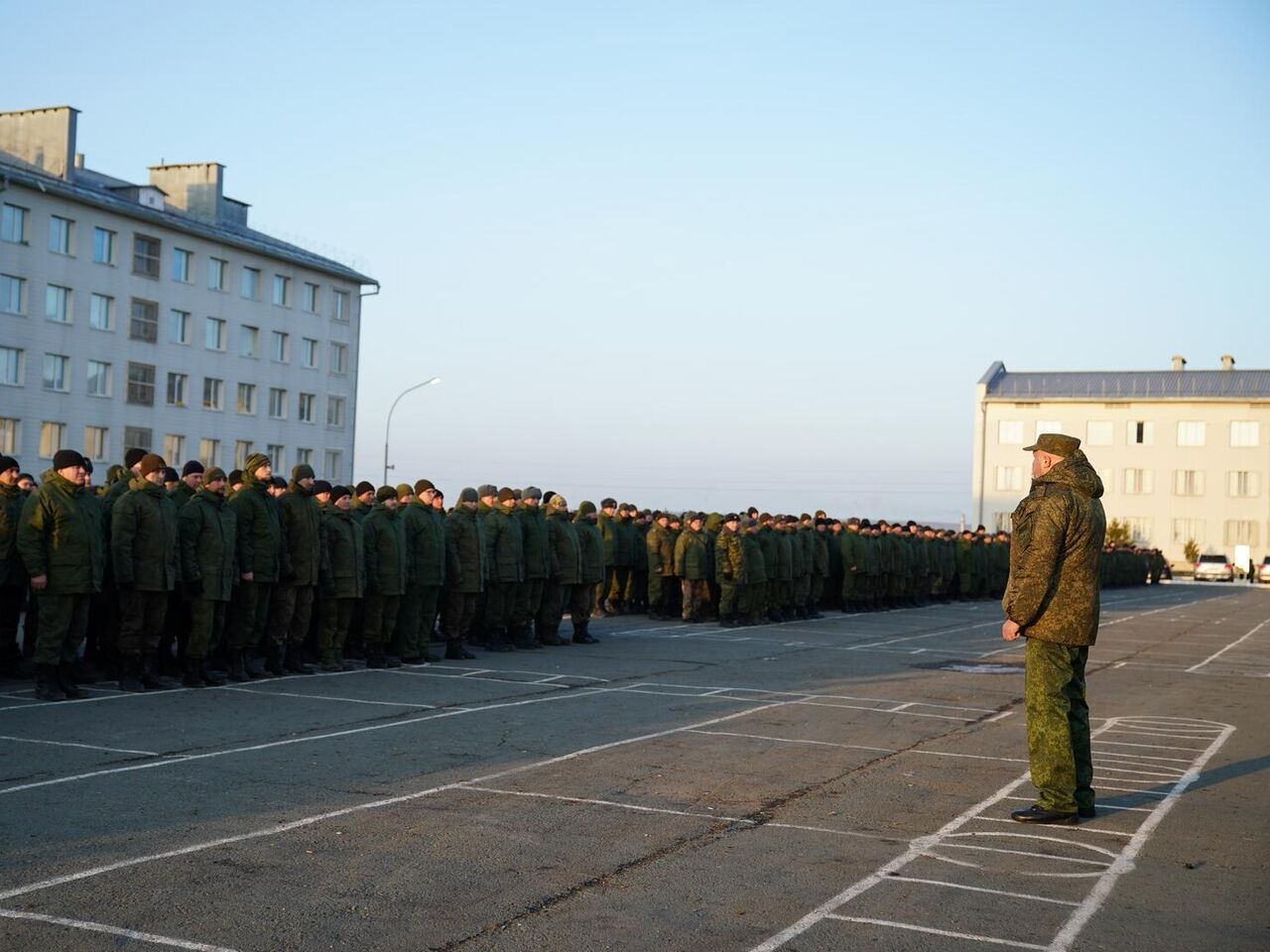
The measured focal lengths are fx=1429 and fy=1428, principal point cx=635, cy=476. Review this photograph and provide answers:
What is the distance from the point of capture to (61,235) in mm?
53469

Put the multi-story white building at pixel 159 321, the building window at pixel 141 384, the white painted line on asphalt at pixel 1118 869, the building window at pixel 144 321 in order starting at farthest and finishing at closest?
the building window at pixel 141 384
the building window at pixel 144 321
the multi-story white building at pixel 159 321
the white painted line on asphalt at pixel 1118 869

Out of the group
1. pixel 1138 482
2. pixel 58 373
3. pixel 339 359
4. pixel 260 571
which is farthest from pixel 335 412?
pixel 260 571

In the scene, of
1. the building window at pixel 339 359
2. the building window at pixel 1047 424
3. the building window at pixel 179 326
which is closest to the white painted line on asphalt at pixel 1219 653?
the building window at pixel 179 326

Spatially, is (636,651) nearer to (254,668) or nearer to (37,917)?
(254,668)

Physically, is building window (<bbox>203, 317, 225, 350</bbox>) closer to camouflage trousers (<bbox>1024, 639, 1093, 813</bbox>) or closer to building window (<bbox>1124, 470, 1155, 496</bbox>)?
camouflage trousers (<bbox>1024, 639, 1093, 813</bbox>)

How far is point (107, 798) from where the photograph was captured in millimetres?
8352

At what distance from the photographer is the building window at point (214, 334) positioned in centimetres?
6147

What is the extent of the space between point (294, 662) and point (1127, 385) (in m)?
89.0

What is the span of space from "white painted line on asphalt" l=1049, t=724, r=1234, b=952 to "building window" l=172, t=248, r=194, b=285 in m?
54.5

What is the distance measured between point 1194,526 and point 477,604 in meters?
82.0

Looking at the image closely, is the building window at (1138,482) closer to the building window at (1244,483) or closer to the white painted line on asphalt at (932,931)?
the building window at (1244,483)

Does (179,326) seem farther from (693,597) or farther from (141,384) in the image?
(693,597)

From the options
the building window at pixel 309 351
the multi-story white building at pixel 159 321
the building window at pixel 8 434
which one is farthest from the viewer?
the building window at pixel 309 351

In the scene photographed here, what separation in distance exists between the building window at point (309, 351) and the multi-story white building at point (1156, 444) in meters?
45.8
